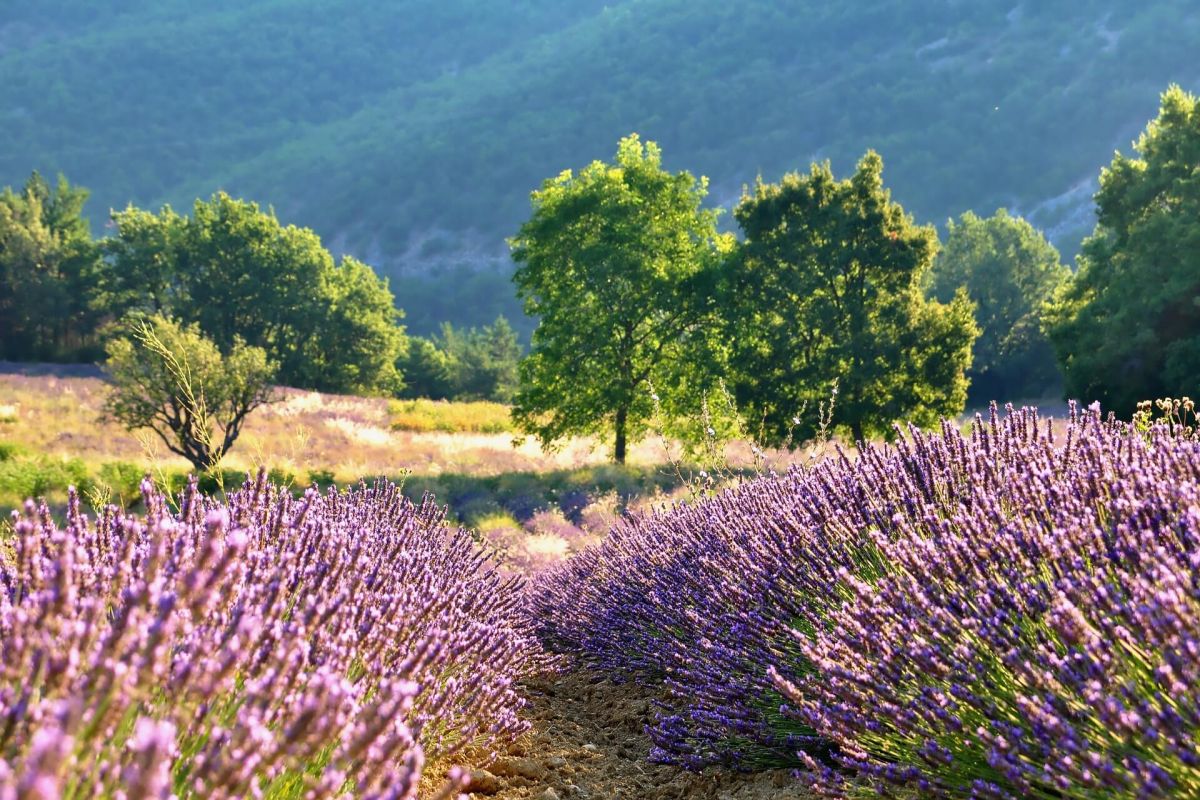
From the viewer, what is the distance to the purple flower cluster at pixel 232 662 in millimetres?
1104

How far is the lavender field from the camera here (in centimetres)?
122

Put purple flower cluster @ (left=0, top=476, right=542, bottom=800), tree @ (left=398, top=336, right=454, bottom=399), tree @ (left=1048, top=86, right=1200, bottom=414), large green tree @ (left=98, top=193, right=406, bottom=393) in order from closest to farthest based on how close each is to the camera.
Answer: purple flower cluster @ (left=0, top=476, right=542, bottom=800) → tree @ (left=1048, top=86, right=1200, bottom=414) → large green tree @ (left=98, top=193, right=406, bottom=393) → tree @ (left=398, top=336, right=454, bottom=399)

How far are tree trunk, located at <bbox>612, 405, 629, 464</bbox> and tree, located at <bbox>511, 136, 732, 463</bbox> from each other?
0.10ft

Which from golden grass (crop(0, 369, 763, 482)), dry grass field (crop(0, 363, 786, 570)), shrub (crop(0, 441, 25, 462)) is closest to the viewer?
dry grass field (crop(0, 363, 786, 570))

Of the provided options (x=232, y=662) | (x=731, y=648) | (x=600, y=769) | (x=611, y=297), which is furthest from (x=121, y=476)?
(x=232, y=662)

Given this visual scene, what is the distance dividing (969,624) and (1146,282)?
21.3m

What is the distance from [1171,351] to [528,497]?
14.4 metres

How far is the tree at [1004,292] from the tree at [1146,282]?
923 inches

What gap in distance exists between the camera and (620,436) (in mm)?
21500

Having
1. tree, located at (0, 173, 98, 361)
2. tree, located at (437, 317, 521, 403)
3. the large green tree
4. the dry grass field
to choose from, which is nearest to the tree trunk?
the dry grass field

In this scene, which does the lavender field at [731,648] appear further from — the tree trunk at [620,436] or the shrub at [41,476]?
the tree trunk at [620,436]

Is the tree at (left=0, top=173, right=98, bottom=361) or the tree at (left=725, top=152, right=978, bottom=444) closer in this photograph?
the tree at (left=725, top=152, right=978, bottom=444)

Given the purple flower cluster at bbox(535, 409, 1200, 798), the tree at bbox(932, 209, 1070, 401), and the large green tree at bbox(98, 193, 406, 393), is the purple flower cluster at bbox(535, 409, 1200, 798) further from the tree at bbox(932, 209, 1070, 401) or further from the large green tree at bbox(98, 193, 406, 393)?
the tree at bbox(932, 209, 1070, 401)

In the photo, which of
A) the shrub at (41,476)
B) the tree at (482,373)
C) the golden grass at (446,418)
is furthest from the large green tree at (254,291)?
the shrub at (41,476)
